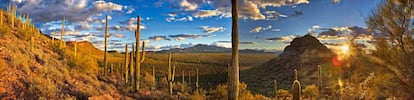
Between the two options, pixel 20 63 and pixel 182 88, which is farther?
pixel 182 88

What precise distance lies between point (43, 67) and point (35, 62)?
3.72 ft

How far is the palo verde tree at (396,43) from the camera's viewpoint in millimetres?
12445

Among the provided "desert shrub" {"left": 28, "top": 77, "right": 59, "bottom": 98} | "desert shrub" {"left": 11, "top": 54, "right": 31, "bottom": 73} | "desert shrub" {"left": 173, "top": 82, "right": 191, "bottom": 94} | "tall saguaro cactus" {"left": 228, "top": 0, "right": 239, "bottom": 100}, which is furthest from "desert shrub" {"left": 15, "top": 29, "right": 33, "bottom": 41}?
"tall saguaro cactus" {"left": 228, "top": 0, "right": 239, "bottom": 100}

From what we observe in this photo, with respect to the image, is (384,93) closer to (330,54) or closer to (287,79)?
(287,79)

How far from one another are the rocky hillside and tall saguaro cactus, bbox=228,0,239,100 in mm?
45750

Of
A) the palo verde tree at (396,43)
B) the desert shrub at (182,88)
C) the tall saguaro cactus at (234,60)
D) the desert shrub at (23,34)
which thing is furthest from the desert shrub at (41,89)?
the desert shrub at (182,88)

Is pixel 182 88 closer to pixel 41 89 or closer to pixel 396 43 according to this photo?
pixel 41 89

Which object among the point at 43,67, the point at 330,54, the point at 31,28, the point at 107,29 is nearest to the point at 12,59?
the point at 43,67

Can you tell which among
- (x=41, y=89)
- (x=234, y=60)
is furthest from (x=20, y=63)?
(x=234, y=60)

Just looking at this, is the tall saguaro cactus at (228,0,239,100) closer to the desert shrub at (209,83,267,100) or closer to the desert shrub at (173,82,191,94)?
the desert shrub at (209,83,267,100)

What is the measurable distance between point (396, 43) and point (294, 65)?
5166 centimetres

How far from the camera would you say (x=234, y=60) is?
7.99 m

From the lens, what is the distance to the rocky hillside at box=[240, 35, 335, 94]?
56.6m

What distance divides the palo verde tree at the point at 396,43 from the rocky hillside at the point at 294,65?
38.1 meters
